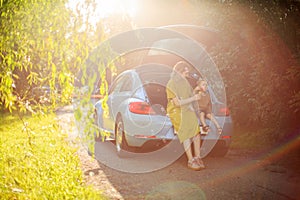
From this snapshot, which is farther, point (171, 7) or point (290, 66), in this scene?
point (171, 7)

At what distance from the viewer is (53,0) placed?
3324 mm

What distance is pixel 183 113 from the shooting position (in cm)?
560

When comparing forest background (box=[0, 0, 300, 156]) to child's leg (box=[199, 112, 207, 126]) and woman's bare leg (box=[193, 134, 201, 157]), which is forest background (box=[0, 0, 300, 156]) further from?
woman's bare leg (box=[193, 134, 201, 157])

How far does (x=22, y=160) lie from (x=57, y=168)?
861 mm

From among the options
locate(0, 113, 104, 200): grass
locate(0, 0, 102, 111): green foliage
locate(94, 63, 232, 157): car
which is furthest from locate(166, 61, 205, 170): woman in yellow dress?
locate(0, 0, 102, 111): green foliage

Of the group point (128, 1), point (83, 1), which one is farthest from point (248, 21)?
point (83, 1)

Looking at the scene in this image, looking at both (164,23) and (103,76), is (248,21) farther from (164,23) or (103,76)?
(164,23)

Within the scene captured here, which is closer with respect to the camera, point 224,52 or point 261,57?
point 261,57

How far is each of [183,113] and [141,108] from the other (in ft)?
2.42

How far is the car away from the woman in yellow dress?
5.9 inches

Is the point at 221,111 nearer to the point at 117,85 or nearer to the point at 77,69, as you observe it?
the point at 117,85

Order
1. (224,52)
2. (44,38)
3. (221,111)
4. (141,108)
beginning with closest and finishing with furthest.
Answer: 1. (44,38)
2. (141,108)
3. (221,111)
4. (224,52)

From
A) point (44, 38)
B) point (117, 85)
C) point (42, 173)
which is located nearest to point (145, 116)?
point (42, 173)

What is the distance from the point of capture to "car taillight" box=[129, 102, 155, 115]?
223 inches
